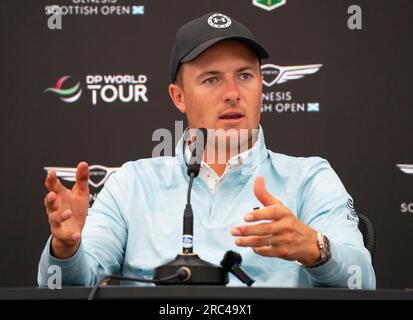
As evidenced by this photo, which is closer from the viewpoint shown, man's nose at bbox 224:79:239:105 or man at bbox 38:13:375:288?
man at bbox 38:13:375:288

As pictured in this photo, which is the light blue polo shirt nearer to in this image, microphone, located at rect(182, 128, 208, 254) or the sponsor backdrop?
microphone, located at rect(182, 128, 208, 254)

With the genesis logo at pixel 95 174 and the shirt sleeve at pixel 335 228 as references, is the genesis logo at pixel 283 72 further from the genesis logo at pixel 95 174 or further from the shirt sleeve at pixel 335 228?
the shirt sleeve at pixel 335 228

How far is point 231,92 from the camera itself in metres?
2.45

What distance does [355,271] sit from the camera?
76.1 inches

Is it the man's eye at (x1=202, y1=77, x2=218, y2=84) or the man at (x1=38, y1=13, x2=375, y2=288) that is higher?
the man's eye at (x1=202, y1=77, x2=218, y2=84)

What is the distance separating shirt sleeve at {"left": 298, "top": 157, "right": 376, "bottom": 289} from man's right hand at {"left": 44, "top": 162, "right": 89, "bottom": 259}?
21.6 inches

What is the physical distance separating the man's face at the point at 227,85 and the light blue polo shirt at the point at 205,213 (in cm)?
12

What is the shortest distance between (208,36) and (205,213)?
1.78 feet

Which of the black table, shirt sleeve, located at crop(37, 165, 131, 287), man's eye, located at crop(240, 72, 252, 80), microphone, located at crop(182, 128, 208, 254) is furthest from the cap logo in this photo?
the black table

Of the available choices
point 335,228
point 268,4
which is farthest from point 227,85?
point 268,4

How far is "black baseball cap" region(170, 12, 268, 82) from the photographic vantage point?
94.6 inches

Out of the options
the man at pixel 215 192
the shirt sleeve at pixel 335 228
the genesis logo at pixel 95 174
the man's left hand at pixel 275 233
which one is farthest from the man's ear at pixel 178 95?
the man's left hand at pixel 275 233
